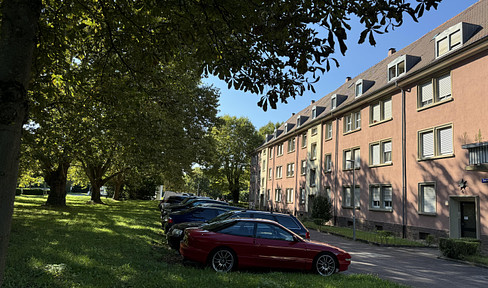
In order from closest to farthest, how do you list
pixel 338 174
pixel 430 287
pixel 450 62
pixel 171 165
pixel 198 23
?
pixel 198 23, pixel 430 287, pixel 450 62, pixel 171 165, pixel 338 174

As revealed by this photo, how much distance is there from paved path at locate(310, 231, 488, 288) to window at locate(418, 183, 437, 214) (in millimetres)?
4235

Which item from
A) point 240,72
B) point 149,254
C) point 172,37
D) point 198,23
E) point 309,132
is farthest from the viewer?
point 309,132

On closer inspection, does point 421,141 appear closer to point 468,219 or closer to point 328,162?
point 468,219

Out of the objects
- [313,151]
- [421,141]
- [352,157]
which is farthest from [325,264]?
[313,151]

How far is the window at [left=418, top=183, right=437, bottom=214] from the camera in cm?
1977

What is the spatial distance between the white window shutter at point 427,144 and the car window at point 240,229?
50.6ft

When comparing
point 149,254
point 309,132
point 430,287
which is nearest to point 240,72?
point 149,254

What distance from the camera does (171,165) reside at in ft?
79.8

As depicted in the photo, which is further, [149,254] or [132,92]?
[149,254]

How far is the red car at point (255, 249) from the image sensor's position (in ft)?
28.2

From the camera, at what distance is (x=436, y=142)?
19.9 m

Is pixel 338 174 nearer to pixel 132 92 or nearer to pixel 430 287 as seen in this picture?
pixel 430 287

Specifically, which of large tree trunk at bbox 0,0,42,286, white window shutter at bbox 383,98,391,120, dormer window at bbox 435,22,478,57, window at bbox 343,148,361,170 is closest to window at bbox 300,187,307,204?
window at bbox 343,148,361,170

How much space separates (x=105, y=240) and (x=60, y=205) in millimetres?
17035
